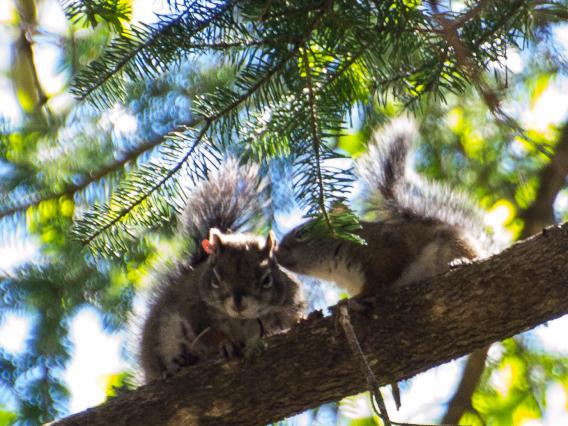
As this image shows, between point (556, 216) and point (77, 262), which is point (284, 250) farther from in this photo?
point (556, 216)

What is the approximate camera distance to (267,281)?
7.28 ft

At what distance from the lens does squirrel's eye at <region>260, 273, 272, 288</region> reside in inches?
86.9

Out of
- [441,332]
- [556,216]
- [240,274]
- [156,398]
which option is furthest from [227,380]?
[556,216]

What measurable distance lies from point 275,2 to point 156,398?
97 cm

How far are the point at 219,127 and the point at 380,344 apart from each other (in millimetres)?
661

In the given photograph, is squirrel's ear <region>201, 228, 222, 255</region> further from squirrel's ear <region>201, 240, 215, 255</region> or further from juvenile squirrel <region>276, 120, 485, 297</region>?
juvenile squirrel <region>276, 120, 485, 297</region>

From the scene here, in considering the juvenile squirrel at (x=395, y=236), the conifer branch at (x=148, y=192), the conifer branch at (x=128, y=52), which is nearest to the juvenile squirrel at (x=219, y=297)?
the juvenile squirrel at (x=395, y=236)

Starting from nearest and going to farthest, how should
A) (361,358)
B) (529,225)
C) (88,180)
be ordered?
(361,358) → (88,180) → (529,225)

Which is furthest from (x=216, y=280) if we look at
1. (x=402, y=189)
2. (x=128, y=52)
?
(x=128, y=52)

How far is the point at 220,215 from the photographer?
257 cm

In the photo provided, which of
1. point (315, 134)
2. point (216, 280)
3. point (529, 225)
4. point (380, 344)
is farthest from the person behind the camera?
point (529, 225)

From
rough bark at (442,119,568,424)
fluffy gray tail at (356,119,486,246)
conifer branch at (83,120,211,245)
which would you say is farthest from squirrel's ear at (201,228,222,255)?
rough bark at (442,119,568,424)

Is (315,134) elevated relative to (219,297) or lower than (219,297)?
lower

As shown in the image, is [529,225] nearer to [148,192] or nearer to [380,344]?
[380,344]
